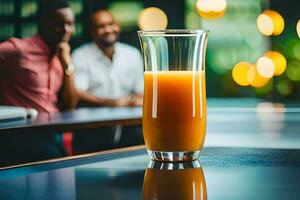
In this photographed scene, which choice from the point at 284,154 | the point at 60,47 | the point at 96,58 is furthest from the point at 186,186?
the point at 96,58

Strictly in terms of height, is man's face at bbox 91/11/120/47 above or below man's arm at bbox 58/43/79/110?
above

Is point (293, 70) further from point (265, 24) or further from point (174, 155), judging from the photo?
point (174, 155)

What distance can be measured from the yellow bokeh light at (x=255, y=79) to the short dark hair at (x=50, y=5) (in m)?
3.44

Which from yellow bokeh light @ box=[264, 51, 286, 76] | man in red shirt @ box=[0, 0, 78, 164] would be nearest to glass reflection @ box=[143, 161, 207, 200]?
man in red shirt @ box=[0, 0, 78, 164]

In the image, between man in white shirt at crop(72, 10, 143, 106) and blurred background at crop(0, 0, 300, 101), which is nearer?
man in white shirt at crop(72, 10, 143, 106)

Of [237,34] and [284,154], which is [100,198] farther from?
[237,34]

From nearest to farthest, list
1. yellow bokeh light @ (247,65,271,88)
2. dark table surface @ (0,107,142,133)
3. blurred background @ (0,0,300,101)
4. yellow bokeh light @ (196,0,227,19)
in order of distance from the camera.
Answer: dark table surface @ (0,107,142,133)
blurred background @ (0,0,300,101)
yellow bokeh light @ (196,0,227,19)
yellow bokeh light @ (247,65,271,88)

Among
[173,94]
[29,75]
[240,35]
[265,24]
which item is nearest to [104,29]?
[29,75]

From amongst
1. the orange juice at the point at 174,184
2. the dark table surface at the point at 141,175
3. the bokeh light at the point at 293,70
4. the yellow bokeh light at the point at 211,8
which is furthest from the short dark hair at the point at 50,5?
the bokeh light at the point at 293,70

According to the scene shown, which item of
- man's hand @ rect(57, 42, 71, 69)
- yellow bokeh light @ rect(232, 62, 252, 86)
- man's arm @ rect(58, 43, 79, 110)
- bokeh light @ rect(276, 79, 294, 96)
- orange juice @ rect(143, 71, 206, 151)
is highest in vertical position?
orange juice @ rect(143, 71, 206, 151)

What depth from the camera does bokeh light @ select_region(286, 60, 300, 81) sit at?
24.3 ft

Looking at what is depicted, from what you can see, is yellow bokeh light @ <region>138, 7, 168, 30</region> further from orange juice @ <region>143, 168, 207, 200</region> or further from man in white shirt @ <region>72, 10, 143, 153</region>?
orange juice @ <region>143, 168, 207, 200</region>

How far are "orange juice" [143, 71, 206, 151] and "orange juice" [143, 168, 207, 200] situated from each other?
0.06 m

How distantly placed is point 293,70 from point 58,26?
4.11 m
